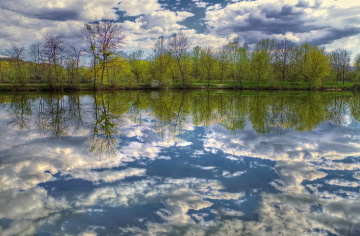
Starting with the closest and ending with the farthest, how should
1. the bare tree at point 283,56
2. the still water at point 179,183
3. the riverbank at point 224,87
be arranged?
the still water at point 179,183 < the riverbank at point 224,87 < the bare tree at point 283,56

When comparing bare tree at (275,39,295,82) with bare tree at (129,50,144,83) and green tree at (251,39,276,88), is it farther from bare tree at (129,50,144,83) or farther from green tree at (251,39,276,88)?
bare tree at (129,50,144,83)

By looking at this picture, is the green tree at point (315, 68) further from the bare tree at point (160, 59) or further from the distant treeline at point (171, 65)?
the bare tree at point (160, 59)

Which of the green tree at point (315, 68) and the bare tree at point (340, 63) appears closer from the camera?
the green tree at point (315, 68)

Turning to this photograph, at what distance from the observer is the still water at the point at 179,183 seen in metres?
3.72

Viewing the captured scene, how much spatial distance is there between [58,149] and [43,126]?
4.33 meters

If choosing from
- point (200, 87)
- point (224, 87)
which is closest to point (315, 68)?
point (224, 87)

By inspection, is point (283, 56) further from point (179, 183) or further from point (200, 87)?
point (179, 183)

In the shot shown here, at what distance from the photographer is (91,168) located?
19.6 feet

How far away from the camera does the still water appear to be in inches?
146

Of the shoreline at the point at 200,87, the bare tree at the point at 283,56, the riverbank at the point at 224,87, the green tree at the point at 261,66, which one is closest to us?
the shoreline at the point at 200,87

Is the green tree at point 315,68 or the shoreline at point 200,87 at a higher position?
the green tree at point 315,68

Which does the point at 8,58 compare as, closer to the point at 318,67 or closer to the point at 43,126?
the point at 43,126

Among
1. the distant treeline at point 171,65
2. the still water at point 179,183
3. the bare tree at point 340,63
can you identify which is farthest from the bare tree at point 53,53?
the bare tree at point 340,63

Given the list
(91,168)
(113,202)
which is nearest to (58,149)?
(91,168)
